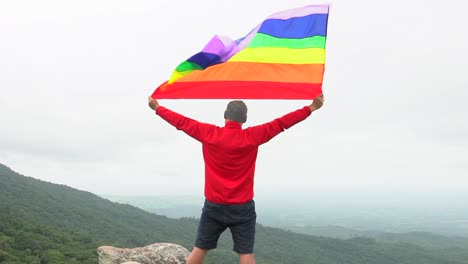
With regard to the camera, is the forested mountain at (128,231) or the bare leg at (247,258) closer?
the bare leg at (247,258)

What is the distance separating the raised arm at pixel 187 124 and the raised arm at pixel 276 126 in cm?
65

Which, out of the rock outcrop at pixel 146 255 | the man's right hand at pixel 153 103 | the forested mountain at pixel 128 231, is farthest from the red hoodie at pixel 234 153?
the forested mountain at pixel 128 231

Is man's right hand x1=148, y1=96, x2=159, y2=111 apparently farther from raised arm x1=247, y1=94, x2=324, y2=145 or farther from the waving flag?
raised arm x1=247, y1=94, x2=324, y2=145

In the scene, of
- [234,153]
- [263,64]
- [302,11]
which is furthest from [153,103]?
[302,11]

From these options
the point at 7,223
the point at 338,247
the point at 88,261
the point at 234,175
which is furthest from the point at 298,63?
the point at 338,247

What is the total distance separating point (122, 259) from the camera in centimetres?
1261

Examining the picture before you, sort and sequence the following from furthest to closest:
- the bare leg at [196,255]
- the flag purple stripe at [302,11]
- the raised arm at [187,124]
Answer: the flag purple stripe at [302,11] < the bare leg at [196,255] < the raised arm at [187,124]

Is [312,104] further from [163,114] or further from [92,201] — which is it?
[92,201]

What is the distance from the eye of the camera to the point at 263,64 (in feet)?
25.1

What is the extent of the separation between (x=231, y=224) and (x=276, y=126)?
157 cm

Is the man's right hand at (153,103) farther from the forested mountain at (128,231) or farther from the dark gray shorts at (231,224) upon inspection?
the forested mountain at (128,231)

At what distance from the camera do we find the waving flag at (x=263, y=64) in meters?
7.28

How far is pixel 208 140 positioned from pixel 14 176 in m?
193

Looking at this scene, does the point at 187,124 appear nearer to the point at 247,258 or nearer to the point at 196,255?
the point at 196,255
